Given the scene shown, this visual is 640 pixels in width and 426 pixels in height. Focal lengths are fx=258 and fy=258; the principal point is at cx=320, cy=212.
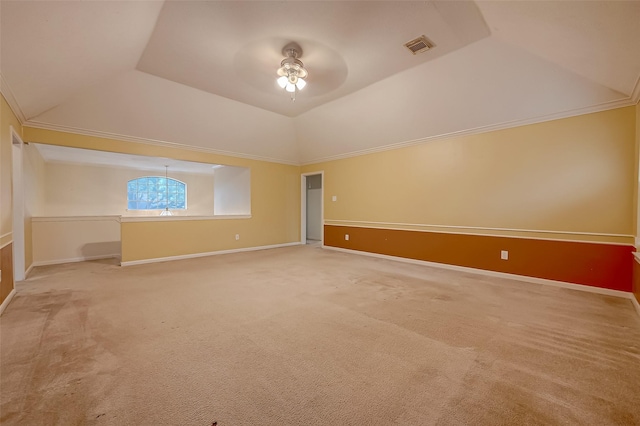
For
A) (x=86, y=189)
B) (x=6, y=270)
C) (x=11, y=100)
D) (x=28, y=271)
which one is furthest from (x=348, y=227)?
(x=86, y=189)

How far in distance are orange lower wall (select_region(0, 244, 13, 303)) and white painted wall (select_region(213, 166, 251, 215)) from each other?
387cm

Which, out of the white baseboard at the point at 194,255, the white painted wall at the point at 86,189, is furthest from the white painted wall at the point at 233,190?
the white painted wall at the point at 86,189

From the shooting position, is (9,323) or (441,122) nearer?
(9,323)

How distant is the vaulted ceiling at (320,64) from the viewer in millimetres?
2199

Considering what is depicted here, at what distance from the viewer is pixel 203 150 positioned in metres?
5.44

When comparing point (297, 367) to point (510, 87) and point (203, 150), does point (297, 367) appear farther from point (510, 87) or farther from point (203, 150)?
point (203, 150)

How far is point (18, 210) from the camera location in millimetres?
3689

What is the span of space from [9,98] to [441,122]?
5649 millimetres

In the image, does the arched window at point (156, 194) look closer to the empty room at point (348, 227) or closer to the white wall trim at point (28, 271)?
the empty room at point (348, 227)

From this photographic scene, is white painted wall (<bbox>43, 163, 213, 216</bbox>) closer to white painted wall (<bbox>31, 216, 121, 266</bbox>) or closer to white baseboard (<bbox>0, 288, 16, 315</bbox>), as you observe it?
white painted wall (<bbox>31, 216, 121, 266</bbox>)

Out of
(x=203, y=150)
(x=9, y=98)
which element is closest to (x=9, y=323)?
(x=9, y=98)

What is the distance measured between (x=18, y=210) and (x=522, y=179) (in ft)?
23.8

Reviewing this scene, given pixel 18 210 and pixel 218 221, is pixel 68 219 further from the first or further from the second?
pixel 218 221

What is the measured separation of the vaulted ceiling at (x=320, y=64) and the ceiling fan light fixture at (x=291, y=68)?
0.11m
